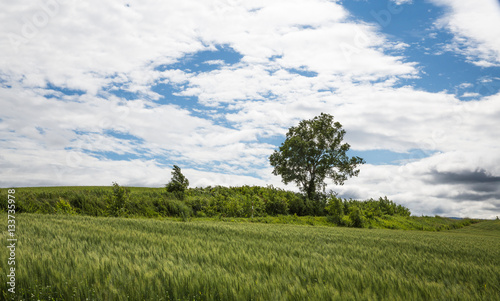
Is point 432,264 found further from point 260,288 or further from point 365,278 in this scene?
point 260,288

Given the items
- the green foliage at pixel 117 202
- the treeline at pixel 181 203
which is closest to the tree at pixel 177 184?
the treeline at pixel 181 203

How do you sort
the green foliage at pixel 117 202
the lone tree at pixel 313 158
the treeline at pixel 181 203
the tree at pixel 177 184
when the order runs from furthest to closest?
the lone tree at pixel 313 158
the tree at pixel 177 184
the green foliage at pixel 117 202
the treeline at pixel 181 203

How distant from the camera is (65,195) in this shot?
24562 mm

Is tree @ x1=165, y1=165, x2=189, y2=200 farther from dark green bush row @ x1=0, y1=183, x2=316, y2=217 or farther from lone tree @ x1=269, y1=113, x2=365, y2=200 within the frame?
lone tree @ x1=269, y1=113, x2=365, y2=200

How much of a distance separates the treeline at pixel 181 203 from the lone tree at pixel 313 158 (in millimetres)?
2747

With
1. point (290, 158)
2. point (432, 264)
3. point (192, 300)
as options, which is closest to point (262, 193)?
point (290, 158)

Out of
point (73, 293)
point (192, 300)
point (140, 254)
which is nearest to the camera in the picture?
point (192, 300)

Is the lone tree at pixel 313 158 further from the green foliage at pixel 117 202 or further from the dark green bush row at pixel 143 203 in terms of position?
the green foliage at pixel 117 202

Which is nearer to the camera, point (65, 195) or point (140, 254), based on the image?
point (140, 254)

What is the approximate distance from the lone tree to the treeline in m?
2.75

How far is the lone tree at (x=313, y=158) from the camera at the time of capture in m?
45.5

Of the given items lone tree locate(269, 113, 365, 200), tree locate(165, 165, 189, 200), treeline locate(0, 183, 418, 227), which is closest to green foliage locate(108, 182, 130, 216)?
treeline locate(0, 183, 418, 227)

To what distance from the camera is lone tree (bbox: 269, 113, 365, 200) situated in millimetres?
45531

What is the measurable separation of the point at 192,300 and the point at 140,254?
2527mm
